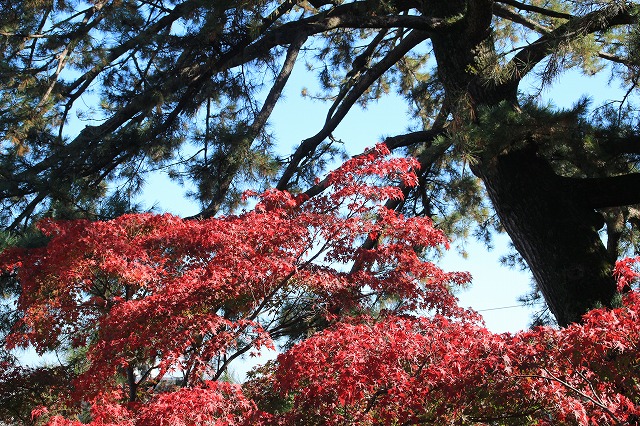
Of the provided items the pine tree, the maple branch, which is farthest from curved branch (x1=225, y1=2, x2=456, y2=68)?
the maple branch

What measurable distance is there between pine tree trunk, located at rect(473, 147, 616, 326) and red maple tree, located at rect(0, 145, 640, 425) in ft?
2.88

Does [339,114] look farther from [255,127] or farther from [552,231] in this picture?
[552,231]

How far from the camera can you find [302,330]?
5000 mm

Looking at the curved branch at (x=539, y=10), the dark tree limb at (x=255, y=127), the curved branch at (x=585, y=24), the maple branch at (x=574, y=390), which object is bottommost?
the maple branch at (x=574, y=390)

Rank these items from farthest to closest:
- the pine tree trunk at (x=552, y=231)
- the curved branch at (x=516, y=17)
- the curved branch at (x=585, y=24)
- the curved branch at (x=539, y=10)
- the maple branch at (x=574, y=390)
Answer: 1. the curved branch at (x=516, y=17)
2. the curved branch at (x=539, y=10)
3. the pine tree trunk at (x=552, y=231)
4. the curved branch at (x=585, y=24)
5. the maple branch at (x=574, y=390)

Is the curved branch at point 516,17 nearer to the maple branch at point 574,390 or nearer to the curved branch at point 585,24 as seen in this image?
the curved branch at point 585,24

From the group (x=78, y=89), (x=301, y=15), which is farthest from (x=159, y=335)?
(x=301, y=15)

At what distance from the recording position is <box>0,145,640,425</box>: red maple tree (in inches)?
126

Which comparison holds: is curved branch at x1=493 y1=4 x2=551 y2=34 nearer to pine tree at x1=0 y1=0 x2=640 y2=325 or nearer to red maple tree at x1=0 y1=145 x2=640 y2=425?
pine tree at x1=0 y1=0 x2=640 y2=325

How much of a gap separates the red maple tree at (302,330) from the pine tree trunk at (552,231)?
0.88 meters

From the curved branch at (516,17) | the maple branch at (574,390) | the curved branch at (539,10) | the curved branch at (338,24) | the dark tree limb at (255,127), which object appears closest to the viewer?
the maple branch at (574,390)

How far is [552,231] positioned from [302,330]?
89.9 inches

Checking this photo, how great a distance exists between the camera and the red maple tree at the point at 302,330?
10.5 feet

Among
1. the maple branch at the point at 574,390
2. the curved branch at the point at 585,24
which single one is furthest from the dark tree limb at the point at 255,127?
the maple branch at the point at 574,390
